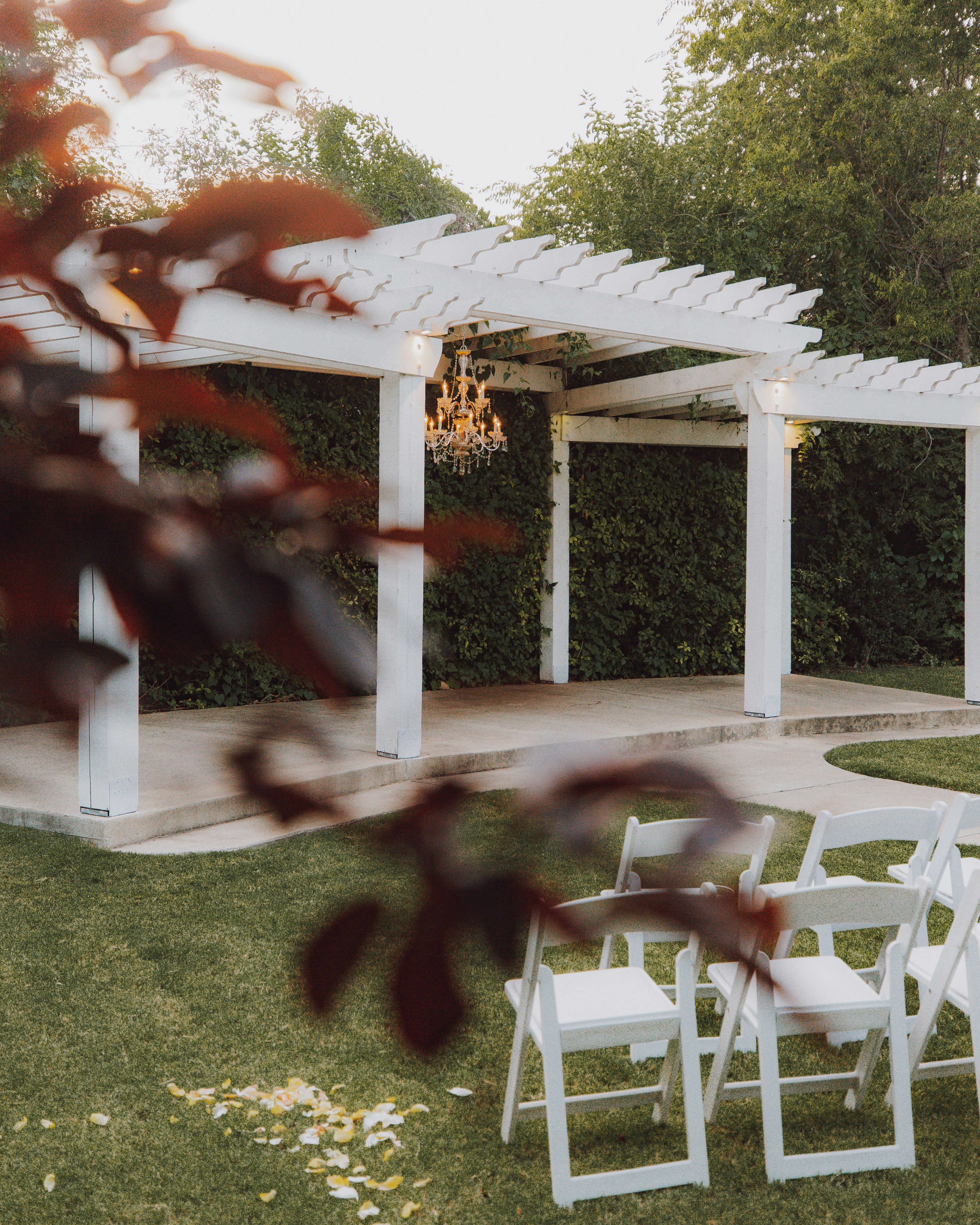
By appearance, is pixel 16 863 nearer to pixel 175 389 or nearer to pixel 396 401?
pixel 396 401

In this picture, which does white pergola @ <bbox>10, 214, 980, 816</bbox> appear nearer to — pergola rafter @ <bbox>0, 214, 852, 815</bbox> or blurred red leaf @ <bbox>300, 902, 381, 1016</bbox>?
pergola rafter @ <bbox>0, 214, 852, 815</bbox>

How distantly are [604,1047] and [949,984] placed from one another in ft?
3.35

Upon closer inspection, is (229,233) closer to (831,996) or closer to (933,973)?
(831,996)

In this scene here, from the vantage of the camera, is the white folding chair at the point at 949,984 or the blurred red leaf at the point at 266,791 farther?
the white folding chair at the point at 949,984

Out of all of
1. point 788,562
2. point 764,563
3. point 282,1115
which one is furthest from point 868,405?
point 282,1115

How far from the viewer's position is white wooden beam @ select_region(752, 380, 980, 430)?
740cm

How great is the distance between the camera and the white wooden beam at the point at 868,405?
7.40 meters

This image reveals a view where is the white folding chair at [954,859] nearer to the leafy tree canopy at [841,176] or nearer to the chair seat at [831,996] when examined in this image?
Answer: the chair seat at [831,996]

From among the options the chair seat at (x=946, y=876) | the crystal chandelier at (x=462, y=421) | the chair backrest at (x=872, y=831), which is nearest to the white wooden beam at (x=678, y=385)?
the crystal chandelier at (x=462, y=421)

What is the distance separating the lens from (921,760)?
21.8 ft

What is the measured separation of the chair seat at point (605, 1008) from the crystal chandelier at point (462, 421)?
16.0 feet

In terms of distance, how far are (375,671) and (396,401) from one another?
5.37 m

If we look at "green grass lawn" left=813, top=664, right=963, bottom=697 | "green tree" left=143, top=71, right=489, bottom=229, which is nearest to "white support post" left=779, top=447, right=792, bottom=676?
"green grass lawn" left=813, top=664, right=963, bottom=697

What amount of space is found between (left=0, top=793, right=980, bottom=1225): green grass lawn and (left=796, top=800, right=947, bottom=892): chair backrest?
478 millimetres
